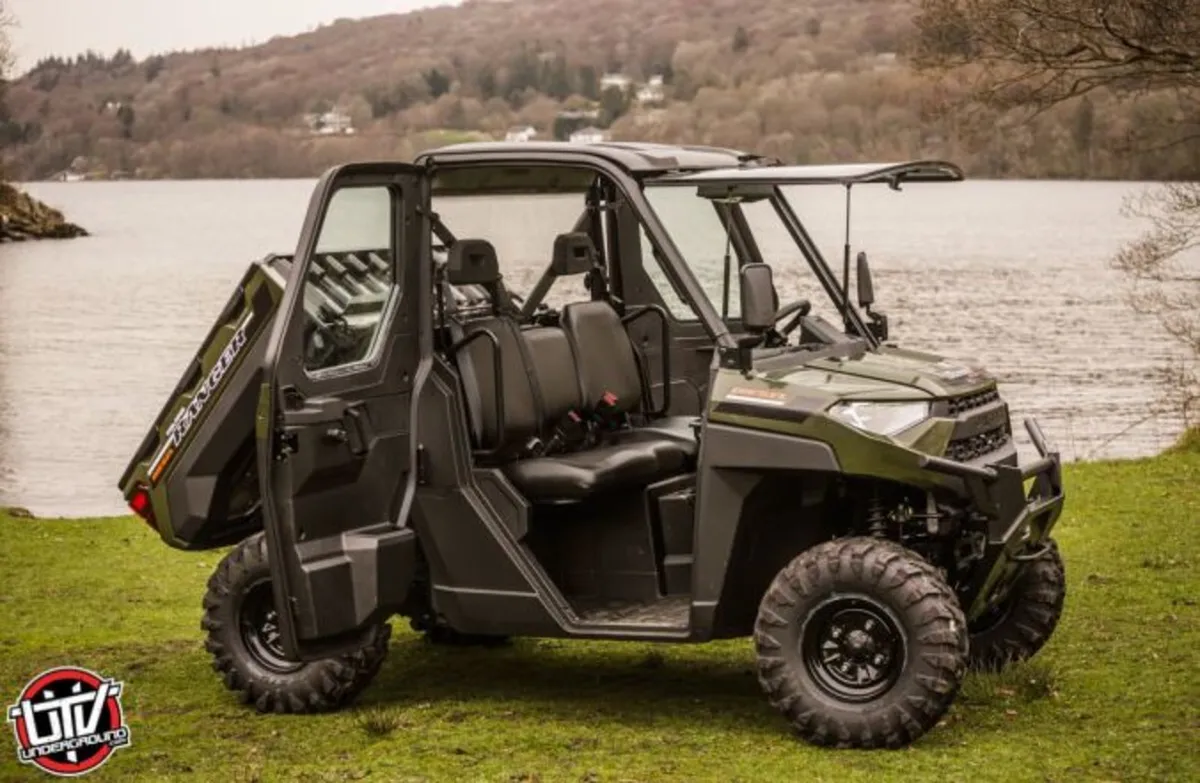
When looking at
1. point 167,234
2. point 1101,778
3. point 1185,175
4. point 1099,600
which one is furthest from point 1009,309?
point 167,234

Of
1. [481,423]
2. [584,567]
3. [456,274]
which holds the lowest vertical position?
[584,567]

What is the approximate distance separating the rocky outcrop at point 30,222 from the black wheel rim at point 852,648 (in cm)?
10977

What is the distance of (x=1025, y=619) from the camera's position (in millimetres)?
10484

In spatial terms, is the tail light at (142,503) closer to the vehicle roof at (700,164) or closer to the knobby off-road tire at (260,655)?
the knobby off-road tire at (260,655)

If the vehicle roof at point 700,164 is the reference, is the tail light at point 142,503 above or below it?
below

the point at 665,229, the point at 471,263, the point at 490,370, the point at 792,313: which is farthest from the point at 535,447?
the point at 792,313

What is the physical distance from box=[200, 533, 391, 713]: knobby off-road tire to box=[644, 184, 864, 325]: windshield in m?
2.35

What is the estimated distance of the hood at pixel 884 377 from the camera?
9258mm

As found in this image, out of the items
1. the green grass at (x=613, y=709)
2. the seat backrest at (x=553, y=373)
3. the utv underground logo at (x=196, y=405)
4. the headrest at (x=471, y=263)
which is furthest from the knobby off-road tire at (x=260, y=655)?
the headrest at (x=471, y=263)

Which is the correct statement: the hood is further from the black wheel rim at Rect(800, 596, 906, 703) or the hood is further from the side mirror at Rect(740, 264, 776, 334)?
the black wheel rim at Rect(800, 596, 906, 703)

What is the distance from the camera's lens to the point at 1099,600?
1257 centimetres

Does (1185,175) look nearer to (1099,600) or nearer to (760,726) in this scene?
(1099,600)

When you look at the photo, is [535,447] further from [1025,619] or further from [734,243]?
[1025,619]

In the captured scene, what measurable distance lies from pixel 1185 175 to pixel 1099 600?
11487 millimetres
